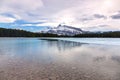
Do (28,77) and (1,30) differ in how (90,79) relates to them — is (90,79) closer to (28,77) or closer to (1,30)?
(28,77)

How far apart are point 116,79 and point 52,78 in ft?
10.2

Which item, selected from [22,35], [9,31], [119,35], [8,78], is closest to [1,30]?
[9,31]

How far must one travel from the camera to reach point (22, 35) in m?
140

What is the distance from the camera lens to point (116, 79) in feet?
22.2

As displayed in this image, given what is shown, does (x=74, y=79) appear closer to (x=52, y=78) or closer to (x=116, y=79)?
(x=52, y=78)

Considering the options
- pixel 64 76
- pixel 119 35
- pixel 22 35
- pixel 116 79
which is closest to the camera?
pixel 116 79

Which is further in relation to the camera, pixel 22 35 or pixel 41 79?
pixel 22 35

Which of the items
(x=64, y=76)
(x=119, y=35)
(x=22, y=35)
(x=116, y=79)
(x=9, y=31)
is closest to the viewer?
(x=116, y=79)

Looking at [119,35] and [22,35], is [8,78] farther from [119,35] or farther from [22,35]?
[22,35]

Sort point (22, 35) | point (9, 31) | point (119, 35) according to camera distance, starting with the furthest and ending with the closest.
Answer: point (22, 35) → point (9, 31) → point (119, 35)

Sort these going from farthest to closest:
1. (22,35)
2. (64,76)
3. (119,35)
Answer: (22,35) < (119,35) < (64,76)

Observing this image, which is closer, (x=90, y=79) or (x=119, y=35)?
(x=90, y=79)

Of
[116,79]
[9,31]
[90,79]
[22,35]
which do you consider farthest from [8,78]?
[22,35]

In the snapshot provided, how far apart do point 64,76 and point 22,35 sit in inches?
5446
